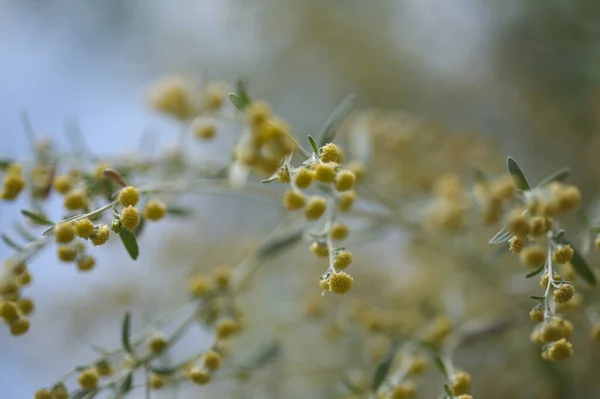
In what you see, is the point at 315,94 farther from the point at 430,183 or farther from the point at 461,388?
the point at 461,388

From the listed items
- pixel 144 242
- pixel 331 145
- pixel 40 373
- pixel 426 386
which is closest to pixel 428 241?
pixel 426 386

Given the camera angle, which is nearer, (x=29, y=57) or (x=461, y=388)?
(x=461, y=388)

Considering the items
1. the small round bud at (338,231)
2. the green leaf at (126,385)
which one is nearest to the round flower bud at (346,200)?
the small round bud at (338,231)

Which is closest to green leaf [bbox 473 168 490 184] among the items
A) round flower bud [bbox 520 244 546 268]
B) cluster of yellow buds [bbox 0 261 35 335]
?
round flower bud [bbox 520 244 546 268]

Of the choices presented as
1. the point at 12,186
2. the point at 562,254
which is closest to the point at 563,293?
the point at 562,254

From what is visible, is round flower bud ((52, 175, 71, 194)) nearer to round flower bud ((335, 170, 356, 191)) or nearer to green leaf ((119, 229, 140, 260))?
green leaf ((119, 229, 140, 260))
